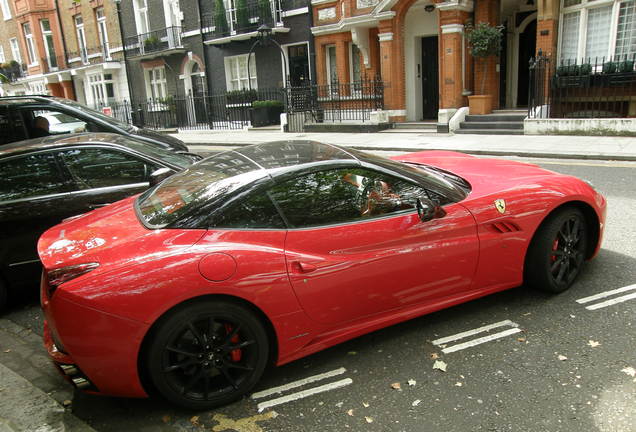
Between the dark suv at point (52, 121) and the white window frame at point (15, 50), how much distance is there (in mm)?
37442

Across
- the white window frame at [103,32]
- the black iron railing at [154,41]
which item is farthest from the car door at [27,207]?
the white window frame at [103,32]

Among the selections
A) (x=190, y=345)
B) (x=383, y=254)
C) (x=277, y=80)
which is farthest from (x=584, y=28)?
(x=190, y=345)

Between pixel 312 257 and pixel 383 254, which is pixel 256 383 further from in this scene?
pixel 383 254

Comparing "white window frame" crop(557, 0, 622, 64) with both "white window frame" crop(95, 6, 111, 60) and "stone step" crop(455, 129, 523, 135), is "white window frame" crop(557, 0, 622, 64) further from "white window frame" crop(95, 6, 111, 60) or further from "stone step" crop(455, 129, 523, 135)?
"white window frame" crop(95, 6, 111, 60)

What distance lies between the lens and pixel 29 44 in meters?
37.5

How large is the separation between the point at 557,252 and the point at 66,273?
11.5 feet

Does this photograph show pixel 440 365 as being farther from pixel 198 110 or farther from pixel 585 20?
pixel 198 110

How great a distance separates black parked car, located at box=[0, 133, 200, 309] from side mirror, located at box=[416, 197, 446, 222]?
9.01 ft

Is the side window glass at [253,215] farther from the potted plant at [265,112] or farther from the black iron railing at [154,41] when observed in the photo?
the black iron railing at [154,41]

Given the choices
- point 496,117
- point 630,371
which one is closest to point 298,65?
point 496,117

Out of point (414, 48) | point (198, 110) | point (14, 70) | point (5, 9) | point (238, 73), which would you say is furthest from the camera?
point (14, 70)

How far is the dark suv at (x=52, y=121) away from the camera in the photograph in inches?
312

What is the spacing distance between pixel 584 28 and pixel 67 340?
1621 centimetres

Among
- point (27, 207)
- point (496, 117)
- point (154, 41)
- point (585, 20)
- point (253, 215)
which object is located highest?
point (154, 41)
